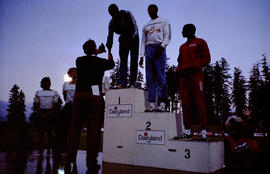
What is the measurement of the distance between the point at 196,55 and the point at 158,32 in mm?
959

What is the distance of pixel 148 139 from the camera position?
4004 millimetres

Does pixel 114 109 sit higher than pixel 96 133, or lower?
higher

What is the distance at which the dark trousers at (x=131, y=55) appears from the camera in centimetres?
480

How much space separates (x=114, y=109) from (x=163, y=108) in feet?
3.55

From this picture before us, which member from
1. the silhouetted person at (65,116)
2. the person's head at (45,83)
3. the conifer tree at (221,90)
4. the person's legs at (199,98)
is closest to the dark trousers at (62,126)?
the silhouetted person at (65,116)

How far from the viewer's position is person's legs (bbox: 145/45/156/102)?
176 inches

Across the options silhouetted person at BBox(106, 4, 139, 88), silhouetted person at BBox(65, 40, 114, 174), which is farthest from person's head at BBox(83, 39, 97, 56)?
silhouetted person at BBox(106, 4, 139, 88)

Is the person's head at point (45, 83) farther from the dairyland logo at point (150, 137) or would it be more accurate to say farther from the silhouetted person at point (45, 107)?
the dairyland logo at point (150, 137)

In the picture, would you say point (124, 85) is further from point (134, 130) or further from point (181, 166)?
point (181, 166)

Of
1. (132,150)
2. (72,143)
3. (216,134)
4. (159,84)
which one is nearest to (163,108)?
(159,84)

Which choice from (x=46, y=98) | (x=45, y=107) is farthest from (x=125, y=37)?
(x=45, y=107)

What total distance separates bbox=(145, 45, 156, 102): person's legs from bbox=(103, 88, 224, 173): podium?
0.23m

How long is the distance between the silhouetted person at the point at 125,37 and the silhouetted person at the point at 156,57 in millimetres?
287

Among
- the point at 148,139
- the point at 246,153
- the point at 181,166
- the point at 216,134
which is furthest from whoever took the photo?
the point at 216,134
